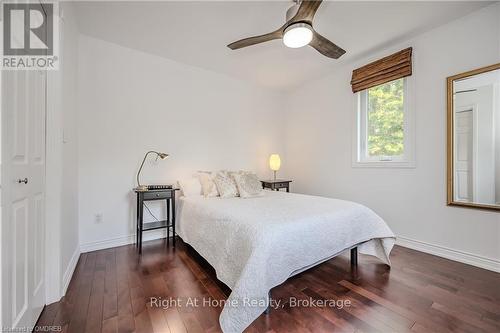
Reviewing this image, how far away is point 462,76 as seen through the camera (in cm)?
228

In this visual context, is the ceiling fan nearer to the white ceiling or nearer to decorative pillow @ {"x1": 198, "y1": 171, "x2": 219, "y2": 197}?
the white ceiling

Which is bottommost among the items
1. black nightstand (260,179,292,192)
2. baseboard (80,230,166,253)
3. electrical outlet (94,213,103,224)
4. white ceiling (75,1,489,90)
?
baseboard (80,230,166,253)

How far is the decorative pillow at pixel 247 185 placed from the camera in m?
2.80

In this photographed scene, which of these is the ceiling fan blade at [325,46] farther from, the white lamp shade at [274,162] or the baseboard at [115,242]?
the baseboard at [115,242]

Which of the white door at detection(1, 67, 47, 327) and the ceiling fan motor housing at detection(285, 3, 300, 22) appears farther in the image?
the ceiling fan motor housing at detection(285, 3, 300, 22)

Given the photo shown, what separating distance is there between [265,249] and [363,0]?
2.39 m

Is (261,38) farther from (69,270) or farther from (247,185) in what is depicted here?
(69,270)

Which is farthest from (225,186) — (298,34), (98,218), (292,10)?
(292,10)

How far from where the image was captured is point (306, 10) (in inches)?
65.5

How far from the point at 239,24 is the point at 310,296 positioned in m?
2.71

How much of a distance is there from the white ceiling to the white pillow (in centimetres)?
177

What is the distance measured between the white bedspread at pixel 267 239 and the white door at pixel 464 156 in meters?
1.00

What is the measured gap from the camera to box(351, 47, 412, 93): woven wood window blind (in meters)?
2.66

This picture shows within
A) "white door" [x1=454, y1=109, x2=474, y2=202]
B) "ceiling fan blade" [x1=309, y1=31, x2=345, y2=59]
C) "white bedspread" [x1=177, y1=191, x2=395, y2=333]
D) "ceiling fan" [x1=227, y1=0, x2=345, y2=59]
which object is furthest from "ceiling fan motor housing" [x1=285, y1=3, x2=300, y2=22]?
"white door" [x1=454, y1=109, x2=474, y2=202]
